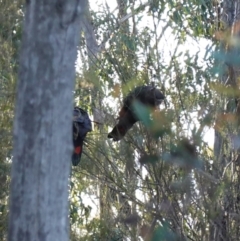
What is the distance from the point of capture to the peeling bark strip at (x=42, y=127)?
3240 millimetres

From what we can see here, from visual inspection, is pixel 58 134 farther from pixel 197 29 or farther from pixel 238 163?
pixel 197 29

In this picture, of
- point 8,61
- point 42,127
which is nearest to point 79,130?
point 8,61

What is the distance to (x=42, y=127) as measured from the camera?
324 centimetres

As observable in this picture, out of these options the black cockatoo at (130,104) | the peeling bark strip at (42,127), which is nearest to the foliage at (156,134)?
the black cockatoo at (130,104)

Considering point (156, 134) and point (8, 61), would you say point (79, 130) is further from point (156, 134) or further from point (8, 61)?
point (8, 61)

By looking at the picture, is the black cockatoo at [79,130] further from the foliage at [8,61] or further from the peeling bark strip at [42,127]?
the peeling bark strip at [42,127]

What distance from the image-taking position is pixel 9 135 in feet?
24.1

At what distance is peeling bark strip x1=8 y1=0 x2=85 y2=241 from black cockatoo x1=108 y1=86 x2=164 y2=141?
2.08 meters

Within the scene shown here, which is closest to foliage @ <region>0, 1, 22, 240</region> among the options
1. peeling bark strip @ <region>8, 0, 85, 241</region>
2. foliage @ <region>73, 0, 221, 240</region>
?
foliage @ <region>73, 0, 221, 240</region>

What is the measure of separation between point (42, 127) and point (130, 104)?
7.85 feet

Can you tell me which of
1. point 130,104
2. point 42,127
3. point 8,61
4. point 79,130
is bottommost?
point 42,127

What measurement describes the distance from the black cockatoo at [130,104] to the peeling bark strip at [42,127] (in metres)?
2.08

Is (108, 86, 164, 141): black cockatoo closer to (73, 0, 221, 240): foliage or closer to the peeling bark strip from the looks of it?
(73, 0, 221, 240): foliage

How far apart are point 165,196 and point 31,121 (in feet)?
8.43
